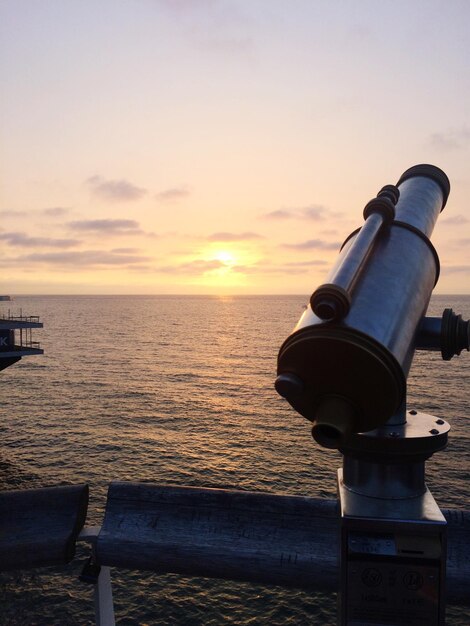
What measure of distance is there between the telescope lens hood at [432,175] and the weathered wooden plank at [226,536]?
80.4 inches

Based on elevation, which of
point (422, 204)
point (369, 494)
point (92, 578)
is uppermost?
point (422, 204)

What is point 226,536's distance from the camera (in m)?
2.63

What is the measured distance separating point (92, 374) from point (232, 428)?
85.6 feet

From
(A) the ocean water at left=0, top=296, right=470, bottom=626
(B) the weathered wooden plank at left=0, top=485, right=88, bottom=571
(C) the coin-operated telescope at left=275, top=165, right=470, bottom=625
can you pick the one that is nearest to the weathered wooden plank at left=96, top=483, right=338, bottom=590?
(B) the weathered wooden plank at left=0, top=485, right=88, bottom=571

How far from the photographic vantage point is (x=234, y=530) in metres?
2.65

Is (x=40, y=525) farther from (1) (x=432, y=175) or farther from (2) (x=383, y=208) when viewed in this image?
(1) (x=432, y=175)

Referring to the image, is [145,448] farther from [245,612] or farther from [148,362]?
[148,362]

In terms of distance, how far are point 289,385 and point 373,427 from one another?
1.32ft

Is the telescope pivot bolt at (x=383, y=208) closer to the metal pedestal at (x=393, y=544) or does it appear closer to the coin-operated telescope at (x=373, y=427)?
the coin-operated telescope at (x=373, y=427)

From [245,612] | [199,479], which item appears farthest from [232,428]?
[245,612]

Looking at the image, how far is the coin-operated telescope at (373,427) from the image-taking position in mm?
2068

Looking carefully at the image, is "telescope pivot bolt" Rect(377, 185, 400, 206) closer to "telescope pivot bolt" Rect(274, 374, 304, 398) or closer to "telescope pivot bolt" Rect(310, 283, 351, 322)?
"telescope pivot bolt" Rect(310, 283, 351, 322)

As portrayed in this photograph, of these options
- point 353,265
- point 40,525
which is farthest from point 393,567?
point 40,525

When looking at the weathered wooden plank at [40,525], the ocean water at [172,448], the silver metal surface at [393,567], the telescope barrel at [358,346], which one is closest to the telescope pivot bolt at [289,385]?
the telescope barrel at [358,346]
